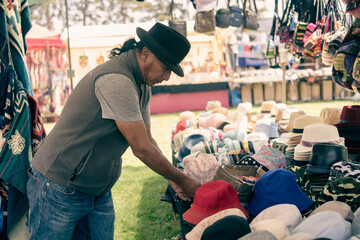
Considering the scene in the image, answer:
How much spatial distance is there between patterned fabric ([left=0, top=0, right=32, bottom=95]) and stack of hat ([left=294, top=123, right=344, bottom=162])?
1.82 meters

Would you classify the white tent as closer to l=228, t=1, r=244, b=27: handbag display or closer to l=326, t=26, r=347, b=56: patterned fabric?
l=228, t=1, r=244, b=27: handbag display

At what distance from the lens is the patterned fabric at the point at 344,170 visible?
5.72ft

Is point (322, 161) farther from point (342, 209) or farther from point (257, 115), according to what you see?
point (257, 115)

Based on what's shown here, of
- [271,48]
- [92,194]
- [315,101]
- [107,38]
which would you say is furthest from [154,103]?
[92,194]

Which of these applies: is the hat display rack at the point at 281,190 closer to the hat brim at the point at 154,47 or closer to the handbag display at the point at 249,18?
the hat brim at the point at 154,47

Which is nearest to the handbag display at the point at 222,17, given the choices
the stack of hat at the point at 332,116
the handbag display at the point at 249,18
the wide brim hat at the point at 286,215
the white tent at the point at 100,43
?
the handbag display at the point at 249,18

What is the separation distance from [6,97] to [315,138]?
6.30 feet

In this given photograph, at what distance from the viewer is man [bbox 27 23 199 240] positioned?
5.77ft

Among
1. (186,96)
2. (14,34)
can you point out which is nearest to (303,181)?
(14,34)

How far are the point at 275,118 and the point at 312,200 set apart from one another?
313 cm

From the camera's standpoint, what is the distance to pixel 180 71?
1.96m

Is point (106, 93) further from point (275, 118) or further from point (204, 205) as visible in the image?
point (275, 118)

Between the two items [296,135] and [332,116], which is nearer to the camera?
[296,135]

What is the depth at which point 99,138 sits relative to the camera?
184cm
